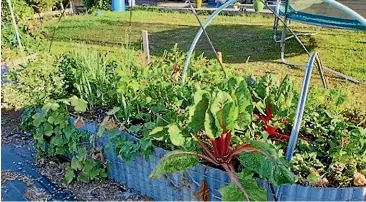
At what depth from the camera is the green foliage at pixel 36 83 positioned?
3.13m

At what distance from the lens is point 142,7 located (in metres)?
10.6

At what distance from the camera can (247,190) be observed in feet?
6.07

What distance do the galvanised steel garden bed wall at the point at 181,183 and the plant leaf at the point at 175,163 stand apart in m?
0.09

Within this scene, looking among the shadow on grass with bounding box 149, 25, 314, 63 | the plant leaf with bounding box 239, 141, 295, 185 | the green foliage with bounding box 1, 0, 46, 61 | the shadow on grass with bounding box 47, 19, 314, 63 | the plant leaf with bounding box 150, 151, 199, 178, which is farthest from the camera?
the shadow on grass with bounding box 47, 19, 314, 63

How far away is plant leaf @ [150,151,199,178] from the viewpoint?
1987 millimetres

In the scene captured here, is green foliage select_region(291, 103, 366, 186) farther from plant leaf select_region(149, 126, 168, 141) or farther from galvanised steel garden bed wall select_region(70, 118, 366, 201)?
plant leaf select_region(149, 126, 168, 141)

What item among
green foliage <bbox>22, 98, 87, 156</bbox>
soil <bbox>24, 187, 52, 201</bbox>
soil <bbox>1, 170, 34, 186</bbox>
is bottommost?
soil <bbox>24, 187, 52, 201</bbox>

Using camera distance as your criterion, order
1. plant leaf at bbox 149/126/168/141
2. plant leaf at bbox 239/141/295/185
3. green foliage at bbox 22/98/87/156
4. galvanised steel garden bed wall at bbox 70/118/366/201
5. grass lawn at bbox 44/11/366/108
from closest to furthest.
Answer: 1. plant leaf at bbox 239/141/295/185
2. galvanised steel garden bed wall at bbox 70/118/366/201
3. plant leaf at bbox 149/126/168/141
4. green foliage at bbox 22/98/87/156
5. grass lawn at bbox 44/11/366/108

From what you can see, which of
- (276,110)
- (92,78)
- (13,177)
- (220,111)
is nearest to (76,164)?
(13,177)

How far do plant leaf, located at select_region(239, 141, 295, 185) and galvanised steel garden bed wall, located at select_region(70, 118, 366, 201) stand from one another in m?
0.11

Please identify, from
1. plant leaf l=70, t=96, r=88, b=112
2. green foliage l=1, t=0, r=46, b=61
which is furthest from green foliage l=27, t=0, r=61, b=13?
plant leaf l=70, t=96, r=88, b=112

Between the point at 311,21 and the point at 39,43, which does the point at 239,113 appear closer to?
the point at 311,21

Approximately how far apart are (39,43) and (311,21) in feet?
11.8

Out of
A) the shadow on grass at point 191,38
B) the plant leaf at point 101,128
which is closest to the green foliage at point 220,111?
the plant leaf at point 101,128
